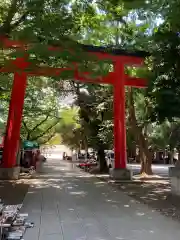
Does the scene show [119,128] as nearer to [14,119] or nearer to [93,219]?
[14,119]

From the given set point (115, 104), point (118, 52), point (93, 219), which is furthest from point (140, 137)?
point (93, 219)

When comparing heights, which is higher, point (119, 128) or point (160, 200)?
point (119, 128)

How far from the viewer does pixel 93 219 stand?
7.77m

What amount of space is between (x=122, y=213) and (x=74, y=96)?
16642 millimetres

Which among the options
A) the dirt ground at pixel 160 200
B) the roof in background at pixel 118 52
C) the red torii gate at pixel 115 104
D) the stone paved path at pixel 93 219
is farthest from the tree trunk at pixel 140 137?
the stone paved path at pixel 93 219

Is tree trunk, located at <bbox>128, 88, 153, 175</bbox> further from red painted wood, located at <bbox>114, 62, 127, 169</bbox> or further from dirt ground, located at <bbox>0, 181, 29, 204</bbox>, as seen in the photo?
dirt ground, located at <bbox>0, 181, 29, 204</bbox>

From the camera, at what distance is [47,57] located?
539 centimetres

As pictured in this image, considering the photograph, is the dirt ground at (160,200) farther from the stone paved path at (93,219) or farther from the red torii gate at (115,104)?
the red torii gate at (115,104)

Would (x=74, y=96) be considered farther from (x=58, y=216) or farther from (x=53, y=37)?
(x=53, y=37)

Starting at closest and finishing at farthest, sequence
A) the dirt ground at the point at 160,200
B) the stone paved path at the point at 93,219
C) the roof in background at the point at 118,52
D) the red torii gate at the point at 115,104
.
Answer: the stone paved path at the point at 93,219 < the dirt ground at the point at 160,200 < the roof in background at the point at 118,52 < the red torii gate at the point at 115,104

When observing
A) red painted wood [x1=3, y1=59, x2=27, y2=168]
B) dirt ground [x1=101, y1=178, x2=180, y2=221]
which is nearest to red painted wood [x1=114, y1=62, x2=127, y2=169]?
dirt ground [x1=101, y1=178, x2=180, y2=221]

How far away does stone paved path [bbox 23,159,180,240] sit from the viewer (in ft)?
20.7

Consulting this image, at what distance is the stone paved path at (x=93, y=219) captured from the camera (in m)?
6.32

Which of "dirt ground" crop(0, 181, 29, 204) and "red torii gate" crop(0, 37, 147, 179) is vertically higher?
"red torii gate" crop(0, 37, 147, 179)
